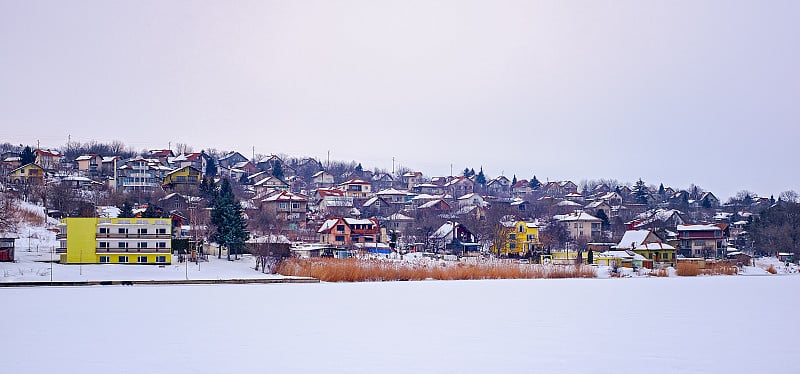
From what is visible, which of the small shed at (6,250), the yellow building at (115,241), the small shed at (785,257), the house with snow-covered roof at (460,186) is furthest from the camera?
the house with snow-covered roof at (460,186)

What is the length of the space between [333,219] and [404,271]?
18.0 meters

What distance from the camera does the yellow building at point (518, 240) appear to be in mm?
49438

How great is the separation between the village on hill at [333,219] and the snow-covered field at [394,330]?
1124cm

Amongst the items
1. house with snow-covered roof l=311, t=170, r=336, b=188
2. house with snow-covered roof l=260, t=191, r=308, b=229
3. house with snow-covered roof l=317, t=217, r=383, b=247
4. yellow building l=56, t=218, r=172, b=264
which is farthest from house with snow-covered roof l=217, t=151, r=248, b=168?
yellow building l=56, t=218, r=172, b=264

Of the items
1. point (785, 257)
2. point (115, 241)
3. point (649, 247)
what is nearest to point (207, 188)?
point (115, 241)

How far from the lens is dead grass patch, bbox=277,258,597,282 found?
105 ft

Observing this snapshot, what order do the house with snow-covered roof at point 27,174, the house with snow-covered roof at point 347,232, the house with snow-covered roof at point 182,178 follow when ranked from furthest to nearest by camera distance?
1. the house with snow-covered roof at point 182,178
2. the house with snow-covered roof at point 27,174
3. the house with snow-covered roof at point 347,232

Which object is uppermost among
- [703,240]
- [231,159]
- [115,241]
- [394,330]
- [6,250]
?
[231,159]

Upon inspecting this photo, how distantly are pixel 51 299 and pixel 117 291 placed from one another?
11.1ft

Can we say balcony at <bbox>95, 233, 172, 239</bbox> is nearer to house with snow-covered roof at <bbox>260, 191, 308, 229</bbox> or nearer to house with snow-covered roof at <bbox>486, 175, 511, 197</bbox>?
house with snow-covered roof at <bbox>260, 191, 308, 229</bbox>

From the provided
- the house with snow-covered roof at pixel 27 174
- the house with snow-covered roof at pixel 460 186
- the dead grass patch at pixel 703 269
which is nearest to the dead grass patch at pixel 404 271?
the dead grass patch at pixel 703 269

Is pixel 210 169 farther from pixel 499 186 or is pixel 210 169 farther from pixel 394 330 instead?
pixel 394 330

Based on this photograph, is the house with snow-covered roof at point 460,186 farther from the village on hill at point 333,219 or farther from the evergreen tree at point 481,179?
the evergreen tree at point 481,179

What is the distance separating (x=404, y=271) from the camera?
32625 millimetres
